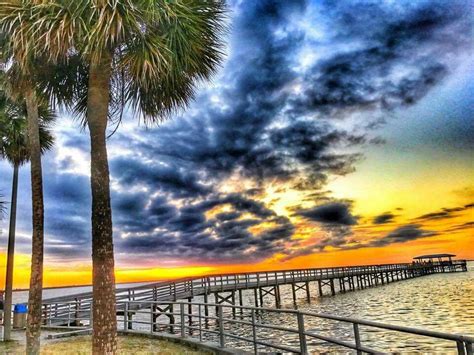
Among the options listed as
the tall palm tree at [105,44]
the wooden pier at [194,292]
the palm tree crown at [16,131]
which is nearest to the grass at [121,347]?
the wooden pier at [194,292]

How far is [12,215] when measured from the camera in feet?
46.6

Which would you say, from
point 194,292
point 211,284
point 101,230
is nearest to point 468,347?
point 101,230

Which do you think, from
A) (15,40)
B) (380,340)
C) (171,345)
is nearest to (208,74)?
(15,40)

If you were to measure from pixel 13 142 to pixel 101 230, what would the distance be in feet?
31.5

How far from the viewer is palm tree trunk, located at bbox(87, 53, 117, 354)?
589 cm

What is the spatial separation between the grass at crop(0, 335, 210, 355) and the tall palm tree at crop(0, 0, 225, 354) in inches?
140

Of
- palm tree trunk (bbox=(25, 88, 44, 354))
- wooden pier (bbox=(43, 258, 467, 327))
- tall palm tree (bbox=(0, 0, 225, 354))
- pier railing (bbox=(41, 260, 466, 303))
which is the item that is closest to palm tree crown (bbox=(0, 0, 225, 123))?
tall palm tree (bbox=(0, 0, 225, 354))

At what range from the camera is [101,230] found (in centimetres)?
607

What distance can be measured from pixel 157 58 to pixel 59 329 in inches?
495

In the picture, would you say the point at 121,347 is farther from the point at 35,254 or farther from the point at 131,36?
the point at 131,36

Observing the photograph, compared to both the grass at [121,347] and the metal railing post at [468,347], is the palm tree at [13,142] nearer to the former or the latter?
the grass at [121,347]

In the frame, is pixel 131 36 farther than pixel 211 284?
No

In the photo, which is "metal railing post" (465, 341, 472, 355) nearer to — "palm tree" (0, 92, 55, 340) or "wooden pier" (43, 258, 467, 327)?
"wooden pier" (43, 258, 467, 327)

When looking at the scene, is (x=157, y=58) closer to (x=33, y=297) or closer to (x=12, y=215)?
(x=33, y=297)
